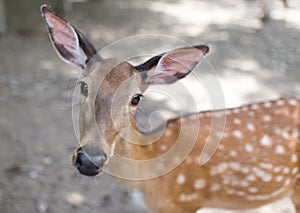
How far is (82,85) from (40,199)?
1.49 m

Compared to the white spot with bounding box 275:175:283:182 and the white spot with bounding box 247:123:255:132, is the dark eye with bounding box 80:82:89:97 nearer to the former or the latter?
the white spot with bounding box 247:123:255:132

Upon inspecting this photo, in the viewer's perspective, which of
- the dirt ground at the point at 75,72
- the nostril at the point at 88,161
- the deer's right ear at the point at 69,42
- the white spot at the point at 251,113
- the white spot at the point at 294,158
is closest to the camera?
the nostril at the point at 88,161

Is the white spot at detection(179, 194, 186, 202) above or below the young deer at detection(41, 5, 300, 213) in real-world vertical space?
below

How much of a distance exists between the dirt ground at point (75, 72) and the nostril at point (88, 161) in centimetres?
68

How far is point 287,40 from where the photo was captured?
6332mm

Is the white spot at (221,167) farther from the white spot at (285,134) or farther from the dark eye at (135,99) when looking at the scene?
the dark eye at (135,99)

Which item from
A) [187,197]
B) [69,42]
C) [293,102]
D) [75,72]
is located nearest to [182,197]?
[187,197]

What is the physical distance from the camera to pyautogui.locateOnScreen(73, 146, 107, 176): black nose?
85.5 inches

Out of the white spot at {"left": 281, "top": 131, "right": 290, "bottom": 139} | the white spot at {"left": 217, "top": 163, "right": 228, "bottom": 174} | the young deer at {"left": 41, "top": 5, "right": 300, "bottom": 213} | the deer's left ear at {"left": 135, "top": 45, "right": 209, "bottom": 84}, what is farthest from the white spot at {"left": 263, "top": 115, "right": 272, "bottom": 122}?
the deer's left ear at {"left": 135, "top": 45, "right": 209, "bottom": 84}

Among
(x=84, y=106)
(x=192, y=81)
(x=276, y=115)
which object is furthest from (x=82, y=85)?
(x=192, y=81)

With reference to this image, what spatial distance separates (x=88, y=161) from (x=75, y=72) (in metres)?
3.31

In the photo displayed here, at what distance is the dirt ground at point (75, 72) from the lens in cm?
366

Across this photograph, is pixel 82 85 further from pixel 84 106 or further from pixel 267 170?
pixel 267 170

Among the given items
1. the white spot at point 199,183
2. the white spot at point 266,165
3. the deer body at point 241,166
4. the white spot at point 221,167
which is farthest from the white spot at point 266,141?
the white spot at point 199,183
